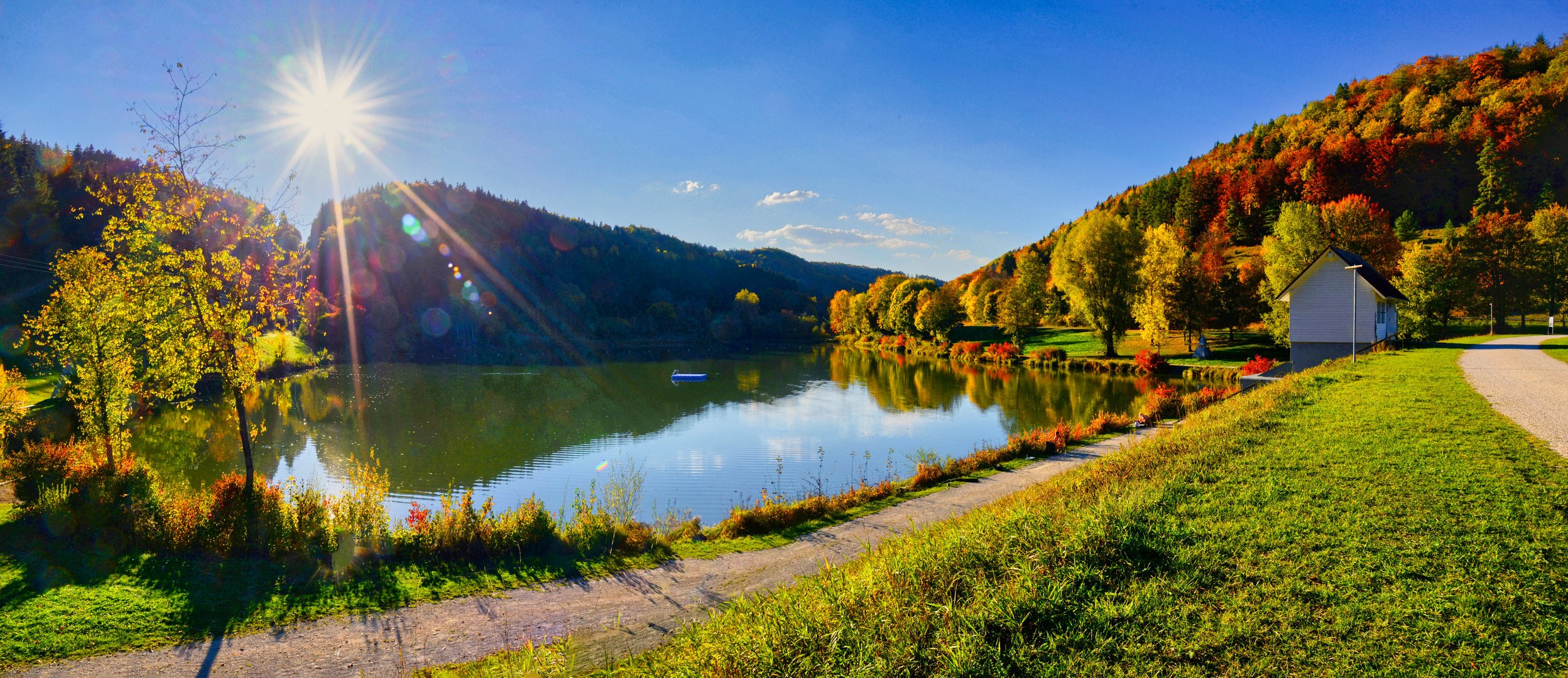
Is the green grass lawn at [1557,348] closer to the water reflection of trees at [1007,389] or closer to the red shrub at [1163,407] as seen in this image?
the water reflection of trees at [1007,389]

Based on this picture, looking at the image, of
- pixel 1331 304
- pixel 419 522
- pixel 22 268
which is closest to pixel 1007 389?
pixel 1331 304

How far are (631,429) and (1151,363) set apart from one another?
98.3 feet

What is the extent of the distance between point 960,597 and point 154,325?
1193cm

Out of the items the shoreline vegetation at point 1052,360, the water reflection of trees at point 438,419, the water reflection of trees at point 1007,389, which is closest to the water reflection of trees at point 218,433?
the water reflection of trees at point 438,419

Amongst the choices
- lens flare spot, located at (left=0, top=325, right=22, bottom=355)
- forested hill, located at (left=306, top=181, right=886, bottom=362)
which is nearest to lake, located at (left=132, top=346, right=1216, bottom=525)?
lens flare spot, located at (left=0, top=325, right=22, bottom=355)

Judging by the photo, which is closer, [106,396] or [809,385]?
[106,396]

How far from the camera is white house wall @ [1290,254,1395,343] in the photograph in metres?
27.1

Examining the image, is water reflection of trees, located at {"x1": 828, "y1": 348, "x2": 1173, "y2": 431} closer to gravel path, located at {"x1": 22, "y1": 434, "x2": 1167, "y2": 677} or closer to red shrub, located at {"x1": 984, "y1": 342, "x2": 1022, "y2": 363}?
red shrub, located at {"x1": 984, "y1": 342, "x2": 1022, "y2": 363}

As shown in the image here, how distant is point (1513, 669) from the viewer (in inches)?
123

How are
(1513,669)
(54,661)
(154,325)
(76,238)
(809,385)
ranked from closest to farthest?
(1513,669) → (54,661) → (154,325) → (809,385) → (76,238)

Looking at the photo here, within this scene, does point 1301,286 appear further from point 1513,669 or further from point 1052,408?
point 1513,669

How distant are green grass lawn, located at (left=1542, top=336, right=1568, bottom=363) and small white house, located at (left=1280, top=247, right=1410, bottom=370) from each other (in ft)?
16.3

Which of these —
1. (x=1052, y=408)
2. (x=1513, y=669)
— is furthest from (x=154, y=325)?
(x=1052, y=408)

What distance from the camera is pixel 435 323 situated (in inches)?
3487
